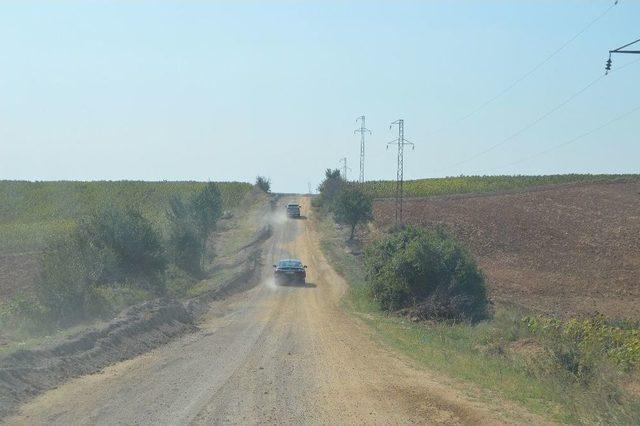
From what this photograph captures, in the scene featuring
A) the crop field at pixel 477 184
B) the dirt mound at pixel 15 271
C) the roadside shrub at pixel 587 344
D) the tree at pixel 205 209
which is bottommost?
the dirt mound at pixel 15 271

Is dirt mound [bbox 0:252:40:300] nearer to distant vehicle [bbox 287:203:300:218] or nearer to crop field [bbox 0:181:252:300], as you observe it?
crop field [bbox 0:181:252:300]

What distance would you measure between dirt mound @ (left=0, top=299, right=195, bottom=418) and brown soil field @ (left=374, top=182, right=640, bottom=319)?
20.6 metres

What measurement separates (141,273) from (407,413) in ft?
89.1

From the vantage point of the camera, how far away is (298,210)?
95938mm

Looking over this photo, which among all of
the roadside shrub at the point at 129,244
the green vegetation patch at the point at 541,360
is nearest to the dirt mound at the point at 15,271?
the roadside shrub at the point at 129,244

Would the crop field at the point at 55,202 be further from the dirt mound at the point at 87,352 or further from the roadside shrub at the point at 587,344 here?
the roadside shrub at the point at 587,344

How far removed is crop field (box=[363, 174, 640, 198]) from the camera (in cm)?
10712

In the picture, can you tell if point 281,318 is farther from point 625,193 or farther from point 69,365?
point 625,193

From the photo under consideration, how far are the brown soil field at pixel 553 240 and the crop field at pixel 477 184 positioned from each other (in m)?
9.21

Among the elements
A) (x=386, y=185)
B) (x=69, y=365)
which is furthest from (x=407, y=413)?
(x=386, y=185)

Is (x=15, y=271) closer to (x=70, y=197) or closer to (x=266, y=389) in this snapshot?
(x=266, y=389)

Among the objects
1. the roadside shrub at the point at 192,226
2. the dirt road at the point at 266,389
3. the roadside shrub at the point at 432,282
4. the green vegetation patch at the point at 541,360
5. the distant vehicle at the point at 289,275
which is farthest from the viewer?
the distant vehicle at the point at 289,275

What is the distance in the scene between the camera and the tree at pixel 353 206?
2734 inches

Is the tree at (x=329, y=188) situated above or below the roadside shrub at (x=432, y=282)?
above
